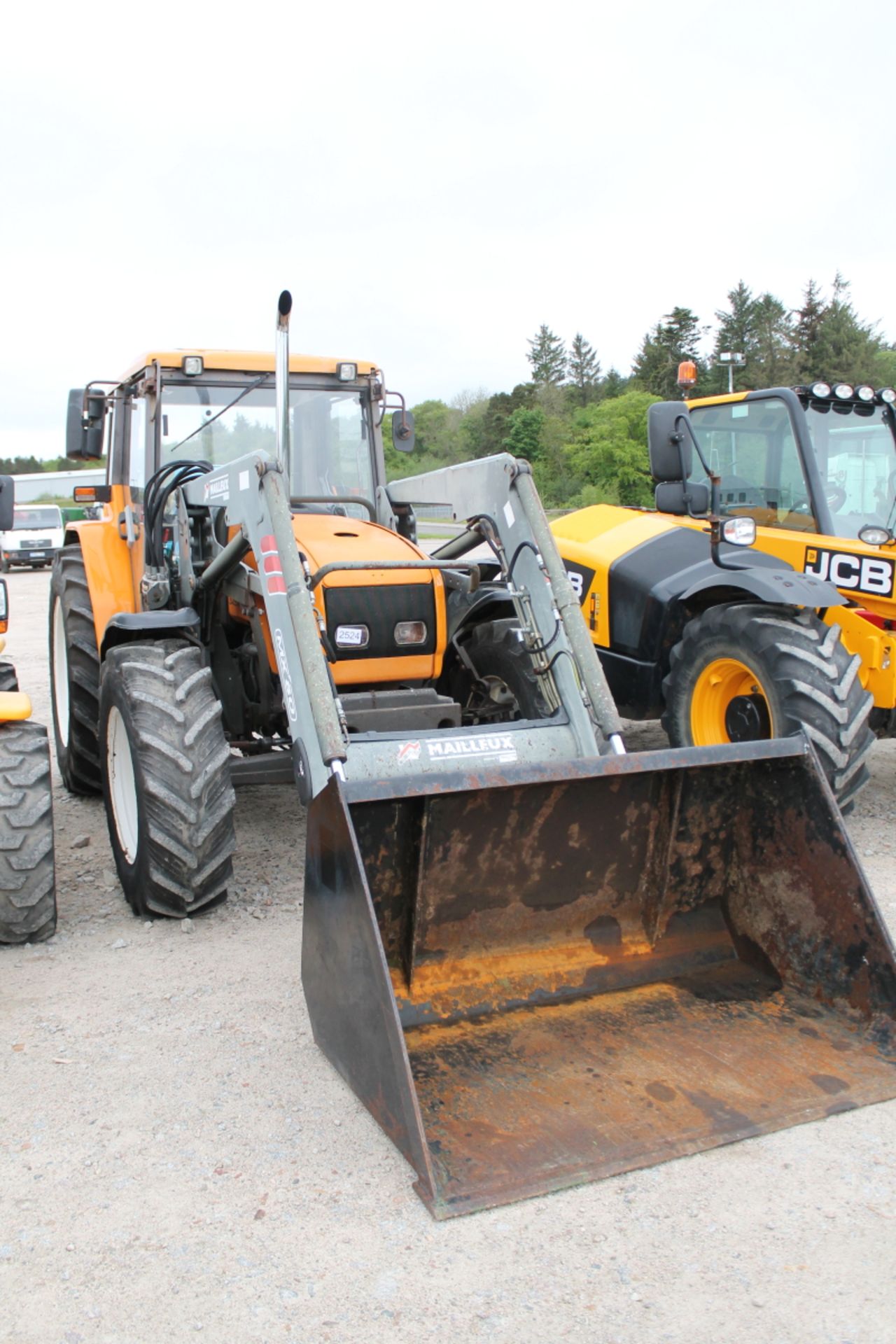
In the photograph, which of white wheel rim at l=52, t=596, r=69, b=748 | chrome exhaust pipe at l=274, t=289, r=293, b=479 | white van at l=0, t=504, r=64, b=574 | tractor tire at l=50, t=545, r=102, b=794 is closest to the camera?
chrome exhaust pipe at l=274, t=289, r=293, b=479

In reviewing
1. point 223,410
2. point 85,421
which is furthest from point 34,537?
point 223,410

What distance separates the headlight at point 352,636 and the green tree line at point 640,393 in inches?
1149

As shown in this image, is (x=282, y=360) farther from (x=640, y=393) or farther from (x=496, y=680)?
(x=640, y=393)

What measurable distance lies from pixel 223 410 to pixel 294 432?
1.15 feet

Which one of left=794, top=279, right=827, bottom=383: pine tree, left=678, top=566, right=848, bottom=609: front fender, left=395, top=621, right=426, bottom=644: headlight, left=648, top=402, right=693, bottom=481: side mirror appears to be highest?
left=794, top=279, right=827, bottom=383: pine tree

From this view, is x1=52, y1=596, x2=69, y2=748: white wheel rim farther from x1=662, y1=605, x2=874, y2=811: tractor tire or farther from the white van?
the white van

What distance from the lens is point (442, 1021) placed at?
10.6 ft

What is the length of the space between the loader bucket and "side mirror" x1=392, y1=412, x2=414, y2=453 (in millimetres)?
2596

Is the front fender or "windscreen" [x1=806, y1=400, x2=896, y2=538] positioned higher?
"windscreen" [x1=806, y1=400, x2=896, y2=538]

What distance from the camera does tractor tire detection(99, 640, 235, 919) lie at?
403 centimetres

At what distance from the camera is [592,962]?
11.5 feet

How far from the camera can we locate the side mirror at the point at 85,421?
5.51 m

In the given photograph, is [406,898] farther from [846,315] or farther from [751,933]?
[846,315]

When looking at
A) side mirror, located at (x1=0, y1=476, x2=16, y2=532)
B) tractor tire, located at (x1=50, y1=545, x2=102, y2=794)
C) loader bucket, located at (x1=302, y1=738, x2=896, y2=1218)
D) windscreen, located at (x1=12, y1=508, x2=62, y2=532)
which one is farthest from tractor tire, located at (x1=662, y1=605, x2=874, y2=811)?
windscreen, located at (x1=12, y1=508, x2=62, y2=532)
